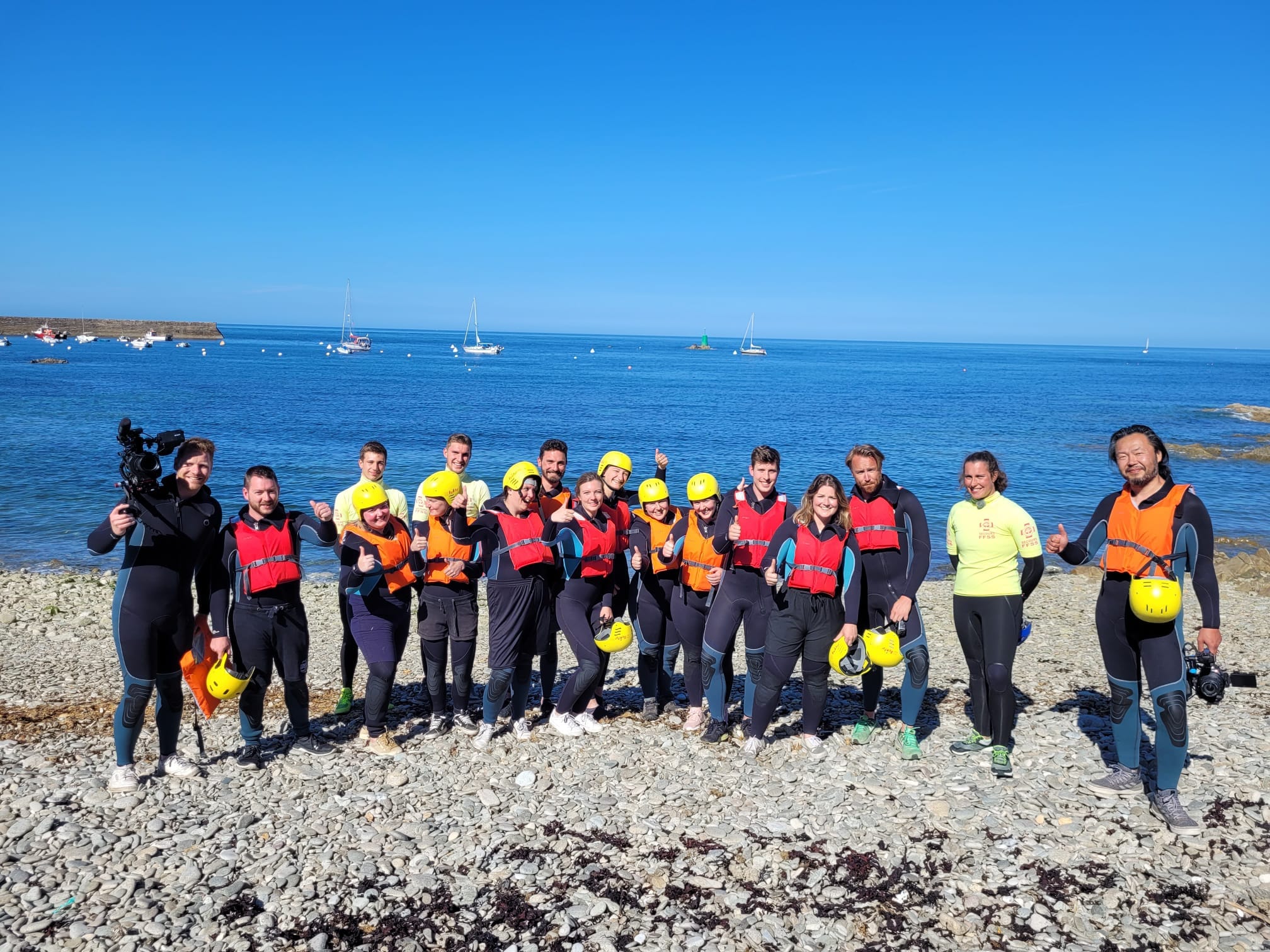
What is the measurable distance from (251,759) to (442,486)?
265 centimetres

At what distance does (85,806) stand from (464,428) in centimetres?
4102

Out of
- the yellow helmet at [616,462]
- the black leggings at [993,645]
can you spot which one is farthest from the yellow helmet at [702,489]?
the black leggings at [993,645]

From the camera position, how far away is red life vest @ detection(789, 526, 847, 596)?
269 inches

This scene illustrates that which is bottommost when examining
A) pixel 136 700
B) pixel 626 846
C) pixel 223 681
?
pixel 626 846

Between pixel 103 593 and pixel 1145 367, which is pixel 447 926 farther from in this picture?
pixel 1145 367

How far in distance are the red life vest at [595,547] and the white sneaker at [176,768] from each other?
3.36 metres

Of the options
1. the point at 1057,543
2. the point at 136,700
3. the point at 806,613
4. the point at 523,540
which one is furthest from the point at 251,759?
the point at 1057,543

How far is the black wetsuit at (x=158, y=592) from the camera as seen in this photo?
607 centimetres

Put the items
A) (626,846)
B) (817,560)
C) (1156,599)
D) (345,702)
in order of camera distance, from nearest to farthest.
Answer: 1. (1156,599)
2. (626,846)
3. (817,560)
4. (345,702)

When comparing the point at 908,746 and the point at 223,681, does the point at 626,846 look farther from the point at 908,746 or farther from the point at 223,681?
the point at 223,681

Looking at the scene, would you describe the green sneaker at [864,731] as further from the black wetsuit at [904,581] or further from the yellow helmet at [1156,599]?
the yellow helmet at [1156,599]

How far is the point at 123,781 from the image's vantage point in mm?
6363

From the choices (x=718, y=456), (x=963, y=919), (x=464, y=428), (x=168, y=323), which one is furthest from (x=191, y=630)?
(x=168, y=323)

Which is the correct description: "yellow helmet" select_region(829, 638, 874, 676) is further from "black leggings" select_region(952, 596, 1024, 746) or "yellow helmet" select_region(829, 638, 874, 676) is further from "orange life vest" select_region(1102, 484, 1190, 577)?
"orange life vest" select_region(1102, 484, 1190, 577)
